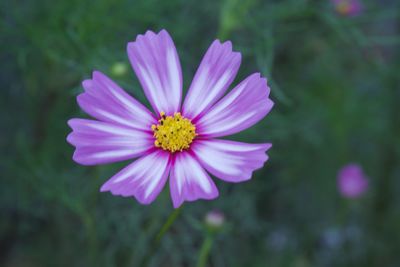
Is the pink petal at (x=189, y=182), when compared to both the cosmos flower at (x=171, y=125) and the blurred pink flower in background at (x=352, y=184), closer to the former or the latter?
the cosmos flower at (x=171, y=125)

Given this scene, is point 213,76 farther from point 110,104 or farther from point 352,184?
point 352,184

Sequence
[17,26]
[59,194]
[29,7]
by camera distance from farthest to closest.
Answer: [29,7] → [17,26] → [59,194]

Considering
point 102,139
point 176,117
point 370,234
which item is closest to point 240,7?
point 176,117

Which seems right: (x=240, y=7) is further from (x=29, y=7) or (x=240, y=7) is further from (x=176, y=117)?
(x=29, y=7)

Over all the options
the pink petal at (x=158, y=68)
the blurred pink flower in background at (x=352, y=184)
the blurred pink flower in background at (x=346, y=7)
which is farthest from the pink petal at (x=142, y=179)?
the blurred pink flower in background at (x=346, y=7)

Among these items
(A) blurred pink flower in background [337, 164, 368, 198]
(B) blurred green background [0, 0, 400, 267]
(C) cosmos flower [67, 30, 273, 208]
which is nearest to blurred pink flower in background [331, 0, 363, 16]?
(B) blurred green background [0, 0, 400, 267]

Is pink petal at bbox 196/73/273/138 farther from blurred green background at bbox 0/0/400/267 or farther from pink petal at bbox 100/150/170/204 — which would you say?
blurred green background at bbox 0/0/400/267

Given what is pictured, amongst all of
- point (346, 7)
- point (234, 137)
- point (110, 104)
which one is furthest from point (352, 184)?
point (110, 104)
